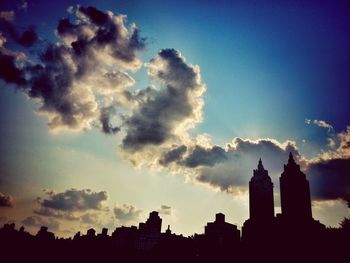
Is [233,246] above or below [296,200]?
below

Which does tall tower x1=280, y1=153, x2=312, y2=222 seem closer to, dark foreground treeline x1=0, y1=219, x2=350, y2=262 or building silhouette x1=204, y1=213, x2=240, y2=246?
building silhouette x1=204, y1=213, x2=240, y2=246

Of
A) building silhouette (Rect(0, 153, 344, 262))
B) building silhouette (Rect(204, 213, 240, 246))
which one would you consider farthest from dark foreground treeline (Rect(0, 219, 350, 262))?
building silhouette (Rect(204, 213, 240, 246))

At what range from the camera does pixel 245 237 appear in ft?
522

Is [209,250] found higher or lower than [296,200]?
lower

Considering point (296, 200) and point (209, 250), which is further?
point (296, 200)

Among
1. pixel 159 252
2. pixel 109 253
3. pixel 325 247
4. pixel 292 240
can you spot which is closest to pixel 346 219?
pixel 325 247

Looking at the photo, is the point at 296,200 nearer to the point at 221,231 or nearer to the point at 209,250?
the point at 221,231

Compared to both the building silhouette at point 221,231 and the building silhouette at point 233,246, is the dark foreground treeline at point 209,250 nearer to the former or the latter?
the building silhouette at point 233,246

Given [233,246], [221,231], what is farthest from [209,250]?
[221,231]

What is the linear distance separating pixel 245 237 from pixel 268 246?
62.8m

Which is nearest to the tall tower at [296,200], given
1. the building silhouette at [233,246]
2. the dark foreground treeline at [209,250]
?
the building silhouette at [233,246]

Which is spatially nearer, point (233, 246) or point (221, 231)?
point (233, 246)

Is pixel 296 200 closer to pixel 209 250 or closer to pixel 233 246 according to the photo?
pixel 233 246

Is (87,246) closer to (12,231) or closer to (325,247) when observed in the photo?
(12,231)
